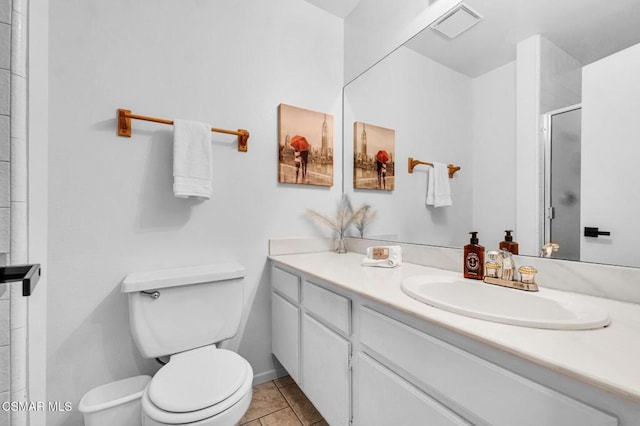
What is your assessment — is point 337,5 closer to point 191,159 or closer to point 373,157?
point 373,157

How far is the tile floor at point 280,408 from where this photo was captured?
4.56ft

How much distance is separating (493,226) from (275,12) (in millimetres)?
1837

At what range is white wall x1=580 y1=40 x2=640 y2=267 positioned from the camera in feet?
2.70

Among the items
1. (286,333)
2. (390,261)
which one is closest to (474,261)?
(390,261)

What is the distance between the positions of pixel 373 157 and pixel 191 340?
1522 millimetres

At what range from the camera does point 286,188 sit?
182cm

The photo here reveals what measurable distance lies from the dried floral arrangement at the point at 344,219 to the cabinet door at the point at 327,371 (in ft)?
2.38

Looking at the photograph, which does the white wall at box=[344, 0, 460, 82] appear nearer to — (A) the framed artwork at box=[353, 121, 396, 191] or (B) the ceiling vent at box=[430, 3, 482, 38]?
(B) the ceiling vent at box=[430, 3, 482, 38]

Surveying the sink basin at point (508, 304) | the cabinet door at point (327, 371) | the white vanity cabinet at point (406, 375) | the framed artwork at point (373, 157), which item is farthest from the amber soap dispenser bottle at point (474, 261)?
the framed artwork at point (373, 157)

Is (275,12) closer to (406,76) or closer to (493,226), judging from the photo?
(406,76)

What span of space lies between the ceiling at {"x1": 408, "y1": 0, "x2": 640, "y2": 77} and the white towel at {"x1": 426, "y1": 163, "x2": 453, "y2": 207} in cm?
47

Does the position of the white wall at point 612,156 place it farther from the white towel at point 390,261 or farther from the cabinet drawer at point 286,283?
the cabinet drawer at point 286,283

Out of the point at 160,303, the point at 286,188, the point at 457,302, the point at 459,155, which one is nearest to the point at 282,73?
the point at 286,188

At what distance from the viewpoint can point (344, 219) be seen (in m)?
1.98
